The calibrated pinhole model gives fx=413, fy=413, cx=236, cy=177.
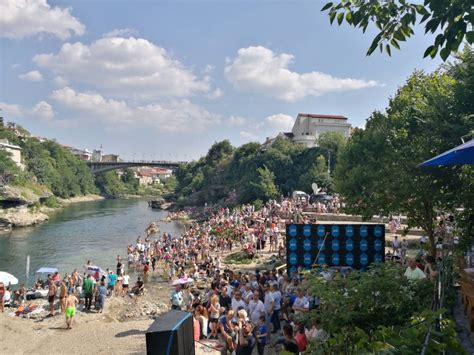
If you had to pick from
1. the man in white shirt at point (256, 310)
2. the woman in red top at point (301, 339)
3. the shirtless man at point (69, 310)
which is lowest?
the shirtless man at point (69, 310)

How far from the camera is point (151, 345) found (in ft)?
15.5

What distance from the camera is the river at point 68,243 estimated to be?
95.3ft

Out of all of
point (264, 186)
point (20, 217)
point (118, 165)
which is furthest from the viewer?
point (118, 165)

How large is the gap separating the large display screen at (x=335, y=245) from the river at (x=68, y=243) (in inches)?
705

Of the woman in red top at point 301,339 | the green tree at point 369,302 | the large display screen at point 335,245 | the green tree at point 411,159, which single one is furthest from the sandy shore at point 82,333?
the green tree at point 411,159

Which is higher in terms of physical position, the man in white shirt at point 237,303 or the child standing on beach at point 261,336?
the man in white shirt at point 237,303

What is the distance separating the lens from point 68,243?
37.6 meters

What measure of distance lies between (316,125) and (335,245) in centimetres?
6380

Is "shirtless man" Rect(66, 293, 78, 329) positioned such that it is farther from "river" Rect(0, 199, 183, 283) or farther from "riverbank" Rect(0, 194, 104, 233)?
"riverbank" Rect(0, 194, 104, 233)

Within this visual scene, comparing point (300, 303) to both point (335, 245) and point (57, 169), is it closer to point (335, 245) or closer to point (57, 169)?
point (335, 245)

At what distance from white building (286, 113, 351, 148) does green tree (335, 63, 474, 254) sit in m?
55.6

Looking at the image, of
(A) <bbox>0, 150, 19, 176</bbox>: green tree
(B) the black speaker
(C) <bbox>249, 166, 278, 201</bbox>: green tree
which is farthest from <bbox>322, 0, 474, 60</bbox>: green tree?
(A) <bbox>0, 150, 19, 176</bbox>: green tree

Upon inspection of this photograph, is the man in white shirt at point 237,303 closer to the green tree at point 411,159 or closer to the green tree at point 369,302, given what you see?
the green tree at point 369,302

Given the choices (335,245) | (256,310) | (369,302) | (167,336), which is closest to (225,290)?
(256,310)
